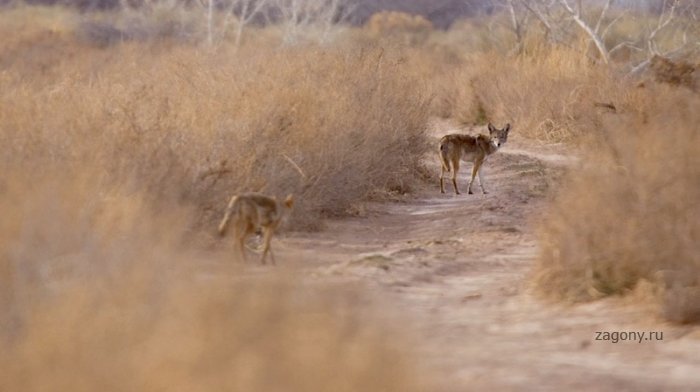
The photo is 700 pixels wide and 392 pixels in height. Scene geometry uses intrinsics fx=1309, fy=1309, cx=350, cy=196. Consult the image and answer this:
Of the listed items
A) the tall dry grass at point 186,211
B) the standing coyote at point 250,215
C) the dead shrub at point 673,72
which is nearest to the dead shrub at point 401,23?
the tall dry grass at point 186,211

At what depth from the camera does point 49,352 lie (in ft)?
15.2

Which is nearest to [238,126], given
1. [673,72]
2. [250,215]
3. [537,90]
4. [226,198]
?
[226,198]

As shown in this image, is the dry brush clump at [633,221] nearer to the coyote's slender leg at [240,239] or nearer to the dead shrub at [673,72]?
the dead shrub at [673,72]

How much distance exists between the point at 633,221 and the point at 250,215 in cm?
300

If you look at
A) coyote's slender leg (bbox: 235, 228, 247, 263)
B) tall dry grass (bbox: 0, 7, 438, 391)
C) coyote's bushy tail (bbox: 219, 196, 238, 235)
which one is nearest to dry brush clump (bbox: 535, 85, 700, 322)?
Answer: coyote's slender leg (bbox: 235, 228, 247, 263)

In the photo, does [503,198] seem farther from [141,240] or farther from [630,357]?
[141,240]

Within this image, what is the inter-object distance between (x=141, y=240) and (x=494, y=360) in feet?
7.85

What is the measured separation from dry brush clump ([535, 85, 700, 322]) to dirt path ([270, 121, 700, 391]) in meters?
0.22

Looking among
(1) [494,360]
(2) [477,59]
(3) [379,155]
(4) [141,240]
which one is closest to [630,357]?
(1) [494,360]

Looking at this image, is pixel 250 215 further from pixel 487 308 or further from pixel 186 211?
pixel 186 211

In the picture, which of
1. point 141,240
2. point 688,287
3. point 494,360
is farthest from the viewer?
point 688,287

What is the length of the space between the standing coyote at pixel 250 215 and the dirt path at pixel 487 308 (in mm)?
610

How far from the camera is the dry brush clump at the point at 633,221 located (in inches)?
347

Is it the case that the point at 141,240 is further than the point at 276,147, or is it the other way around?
the point at 276,147
